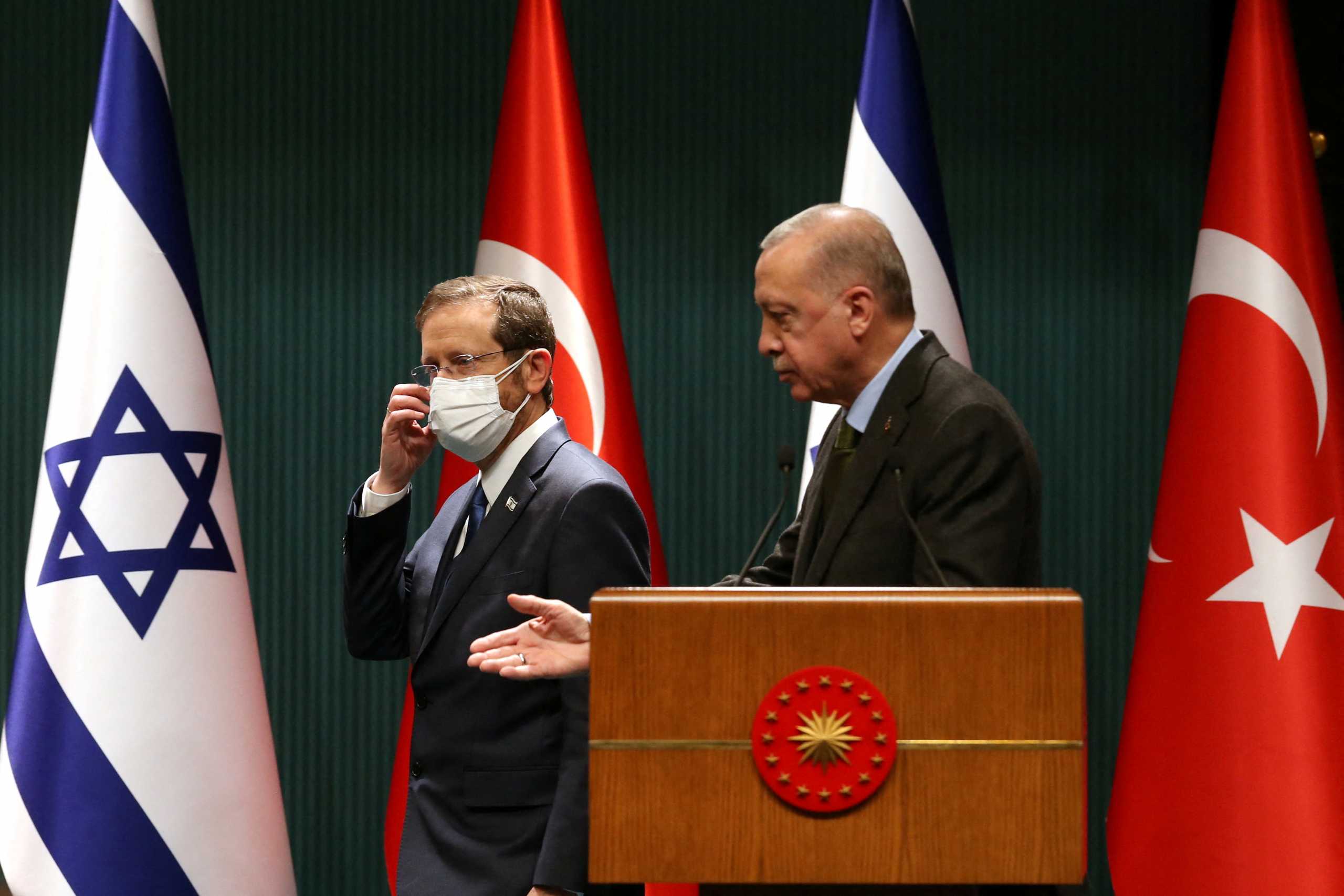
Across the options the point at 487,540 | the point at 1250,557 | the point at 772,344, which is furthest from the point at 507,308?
the point at 1250,557

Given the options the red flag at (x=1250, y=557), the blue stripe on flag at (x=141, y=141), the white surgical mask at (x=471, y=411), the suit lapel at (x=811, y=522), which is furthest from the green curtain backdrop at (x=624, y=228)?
the suit lapel at (x=811, y=522)

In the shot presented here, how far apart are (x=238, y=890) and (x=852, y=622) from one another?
2.16 meters

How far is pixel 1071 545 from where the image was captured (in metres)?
3.79

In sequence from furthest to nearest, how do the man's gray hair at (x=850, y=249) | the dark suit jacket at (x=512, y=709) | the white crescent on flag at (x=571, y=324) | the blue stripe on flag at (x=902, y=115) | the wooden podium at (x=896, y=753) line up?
the blue stripe on flag at (x=902, y=115)
the white crescent on flag at (x=571, y=324)
the dark suit jacket at (x=512, y=709)
the man's gray hair at (x=850, y=249)
the wooden podium at (x=896, y=753)

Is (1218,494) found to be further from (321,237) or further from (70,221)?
(70,221)

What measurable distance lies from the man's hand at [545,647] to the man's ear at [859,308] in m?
0.48

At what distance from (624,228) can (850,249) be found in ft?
7.59

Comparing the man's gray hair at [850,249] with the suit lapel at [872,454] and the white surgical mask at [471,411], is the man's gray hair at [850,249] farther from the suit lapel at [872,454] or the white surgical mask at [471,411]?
the white surgical mask at [471,411]

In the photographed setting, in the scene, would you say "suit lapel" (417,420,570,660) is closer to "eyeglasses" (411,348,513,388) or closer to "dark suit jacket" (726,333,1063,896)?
"eyeglasses" (411,348,513,388)

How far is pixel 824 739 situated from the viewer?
3.75 feet

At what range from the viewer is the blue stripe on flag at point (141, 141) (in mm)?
2975

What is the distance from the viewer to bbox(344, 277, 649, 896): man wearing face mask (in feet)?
5.99

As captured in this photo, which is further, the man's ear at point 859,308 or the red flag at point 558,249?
the red flag at point 558,249

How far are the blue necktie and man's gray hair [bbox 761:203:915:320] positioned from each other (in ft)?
2.19
